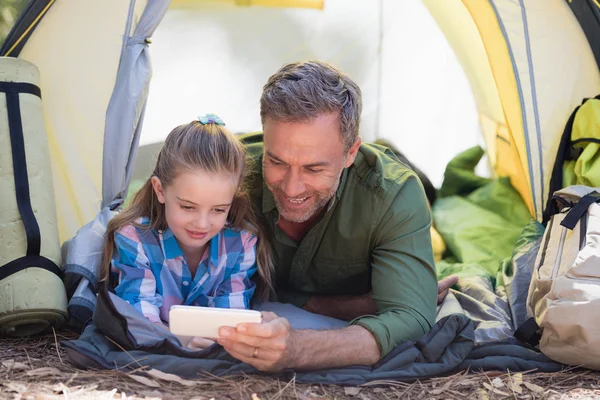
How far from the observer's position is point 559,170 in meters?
3.51

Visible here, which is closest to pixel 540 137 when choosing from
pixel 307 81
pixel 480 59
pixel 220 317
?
pixel 480 59

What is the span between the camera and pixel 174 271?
2643 mm

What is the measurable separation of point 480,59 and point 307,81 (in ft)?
6.65

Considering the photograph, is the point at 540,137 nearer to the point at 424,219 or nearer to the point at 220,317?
the point at 424,219

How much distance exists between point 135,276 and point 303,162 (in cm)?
70

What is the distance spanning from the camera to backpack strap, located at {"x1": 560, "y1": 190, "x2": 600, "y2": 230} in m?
2.76

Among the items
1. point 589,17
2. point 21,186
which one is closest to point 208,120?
point 21,186

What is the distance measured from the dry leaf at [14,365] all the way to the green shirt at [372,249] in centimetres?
98

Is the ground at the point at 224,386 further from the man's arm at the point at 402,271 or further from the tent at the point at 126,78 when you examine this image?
the tent at the point at 126,78

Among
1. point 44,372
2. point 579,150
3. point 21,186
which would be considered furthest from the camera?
point 579,150

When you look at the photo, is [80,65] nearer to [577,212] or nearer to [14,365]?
[14,365]

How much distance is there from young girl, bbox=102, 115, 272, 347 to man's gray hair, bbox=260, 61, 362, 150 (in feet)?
0.81

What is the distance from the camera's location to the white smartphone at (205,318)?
2063 millimetres

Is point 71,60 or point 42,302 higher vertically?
point 71,60
